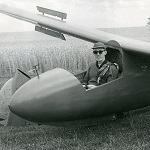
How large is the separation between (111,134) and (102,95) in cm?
103

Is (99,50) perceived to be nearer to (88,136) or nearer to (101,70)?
(101,70)

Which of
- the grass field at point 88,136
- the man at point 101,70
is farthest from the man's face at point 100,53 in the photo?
the grass field at point 88,136

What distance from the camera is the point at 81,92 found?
205 inches

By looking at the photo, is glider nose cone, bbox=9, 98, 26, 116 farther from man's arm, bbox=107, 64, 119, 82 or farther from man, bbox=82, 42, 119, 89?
man's arm, bbox=107, 64, 119, 82

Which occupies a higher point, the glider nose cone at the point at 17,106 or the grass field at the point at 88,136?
the glider nose cone at the point at 17,106

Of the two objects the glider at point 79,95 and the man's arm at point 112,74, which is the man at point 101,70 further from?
the glider at point 79,95

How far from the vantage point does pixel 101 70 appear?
610 centimetres

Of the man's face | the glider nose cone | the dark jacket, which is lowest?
the glider nose cone

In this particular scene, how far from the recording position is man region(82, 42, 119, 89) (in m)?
5.97

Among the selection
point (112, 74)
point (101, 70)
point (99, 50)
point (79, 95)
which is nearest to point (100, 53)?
point (99, 50)

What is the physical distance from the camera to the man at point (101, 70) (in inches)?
235

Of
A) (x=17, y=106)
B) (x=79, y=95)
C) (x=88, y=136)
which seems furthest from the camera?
(x=88, y=136)

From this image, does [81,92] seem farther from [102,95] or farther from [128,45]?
[128,45]

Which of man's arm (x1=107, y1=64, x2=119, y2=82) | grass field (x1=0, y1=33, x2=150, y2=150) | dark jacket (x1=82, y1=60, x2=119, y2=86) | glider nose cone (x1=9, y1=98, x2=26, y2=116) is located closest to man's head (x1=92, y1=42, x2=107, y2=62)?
dark jacket (x1=82, y1=60, x2=119, y2=86)
